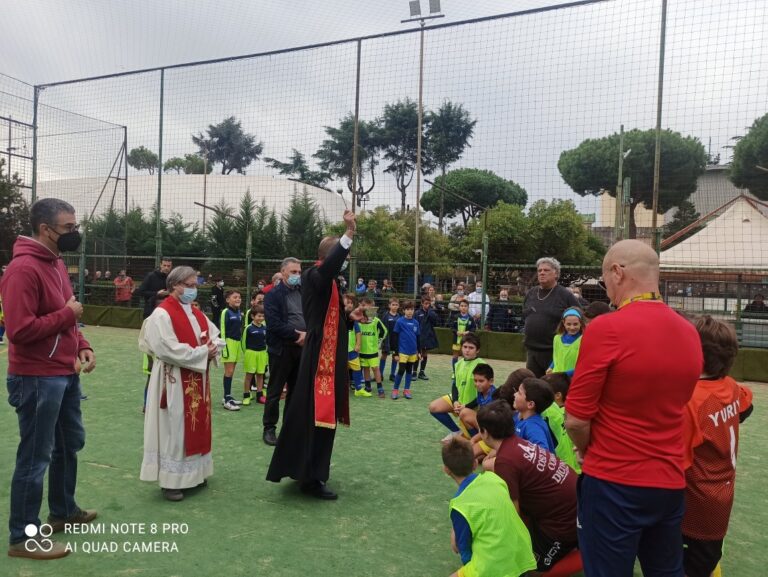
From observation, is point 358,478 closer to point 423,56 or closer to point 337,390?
point 337,390

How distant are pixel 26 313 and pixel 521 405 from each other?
2810 millimetres

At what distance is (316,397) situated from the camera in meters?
4.31

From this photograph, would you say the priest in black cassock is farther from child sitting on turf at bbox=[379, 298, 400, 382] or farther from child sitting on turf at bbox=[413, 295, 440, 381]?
child sitting on turf at bbox=[413, 295, 440, 381]

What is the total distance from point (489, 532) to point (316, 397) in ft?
5.97

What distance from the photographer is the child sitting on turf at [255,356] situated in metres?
7.61

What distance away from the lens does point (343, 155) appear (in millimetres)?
21172

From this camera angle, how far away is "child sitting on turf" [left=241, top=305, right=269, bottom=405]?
7609 mm

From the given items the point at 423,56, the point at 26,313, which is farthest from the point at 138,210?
the point at 26,313

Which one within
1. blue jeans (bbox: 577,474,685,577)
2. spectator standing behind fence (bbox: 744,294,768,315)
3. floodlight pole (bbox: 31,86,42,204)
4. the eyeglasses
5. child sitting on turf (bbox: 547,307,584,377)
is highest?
floodlight pole (bbox: 31,86,42,204)

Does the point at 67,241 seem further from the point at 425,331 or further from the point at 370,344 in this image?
the point at 425,331

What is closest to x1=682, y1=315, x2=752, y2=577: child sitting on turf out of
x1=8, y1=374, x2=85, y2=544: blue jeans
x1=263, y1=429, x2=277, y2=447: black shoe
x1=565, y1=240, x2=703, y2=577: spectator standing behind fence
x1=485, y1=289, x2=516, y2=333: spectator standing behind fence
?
x1=565, y1=240, x2=703, y2=577: spectator standing behind fence

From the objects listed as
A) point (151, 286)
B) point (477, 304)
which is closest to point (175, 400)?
point (151, 286)

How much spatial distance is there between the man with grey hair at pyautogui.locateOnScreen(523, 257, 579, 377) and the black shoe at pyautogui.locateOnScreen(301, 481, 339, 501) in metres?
2.45

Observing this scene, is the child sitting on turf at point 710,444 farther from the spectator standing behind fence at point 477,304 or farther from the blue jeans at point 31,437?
the spectator standing behind fence at point 477,304
